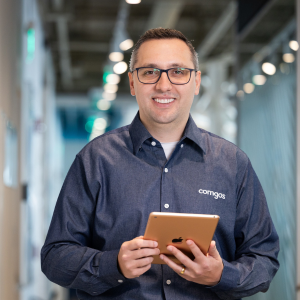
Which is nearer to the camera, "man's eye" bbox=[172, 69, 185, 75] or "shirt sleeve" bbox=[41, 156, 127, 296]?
"shirt sleeve" bbox=[41, 156, 127, 296]

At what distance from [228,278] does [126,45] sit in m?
8.25

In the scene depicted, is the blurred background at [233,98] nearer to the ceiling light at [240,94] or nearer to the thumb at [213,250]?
the ceiling light at [240,94]

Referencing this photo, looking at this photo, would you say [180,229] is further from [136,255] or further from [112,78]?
[112,78]

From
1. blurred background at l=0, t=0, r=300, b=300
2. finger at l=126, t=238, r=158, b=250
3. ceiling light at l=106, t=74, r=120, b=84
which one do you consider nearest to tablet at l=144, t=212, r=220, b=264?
finger at l=126, t=238, r=158, b=250

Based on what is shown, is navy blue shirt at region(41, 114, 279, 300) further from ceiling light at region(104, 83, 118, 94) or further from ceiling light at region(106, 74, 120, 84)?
ceiling light at region(104, 83, 118, 94)

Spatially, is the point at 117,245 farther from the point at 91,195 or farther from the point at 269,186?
the point at 269,186

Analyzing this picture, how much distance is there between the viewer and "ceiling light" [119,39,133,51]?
30.4 ft

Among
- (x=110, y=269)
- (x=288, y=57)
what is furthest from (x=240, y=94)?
(x=110, y=269)

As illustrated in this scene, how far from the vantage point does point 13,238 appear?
140 inches

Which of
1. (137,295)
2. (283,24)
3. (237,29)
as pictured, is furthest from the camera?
(237,29)

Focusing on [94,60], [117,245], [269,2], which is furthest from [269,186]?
[94,60]

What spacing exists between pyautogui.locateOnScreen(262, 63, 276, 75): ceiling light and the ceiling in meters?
0.22

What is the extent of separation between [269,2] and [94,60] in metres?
8.82

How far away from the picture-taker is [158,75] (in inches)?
75.4
